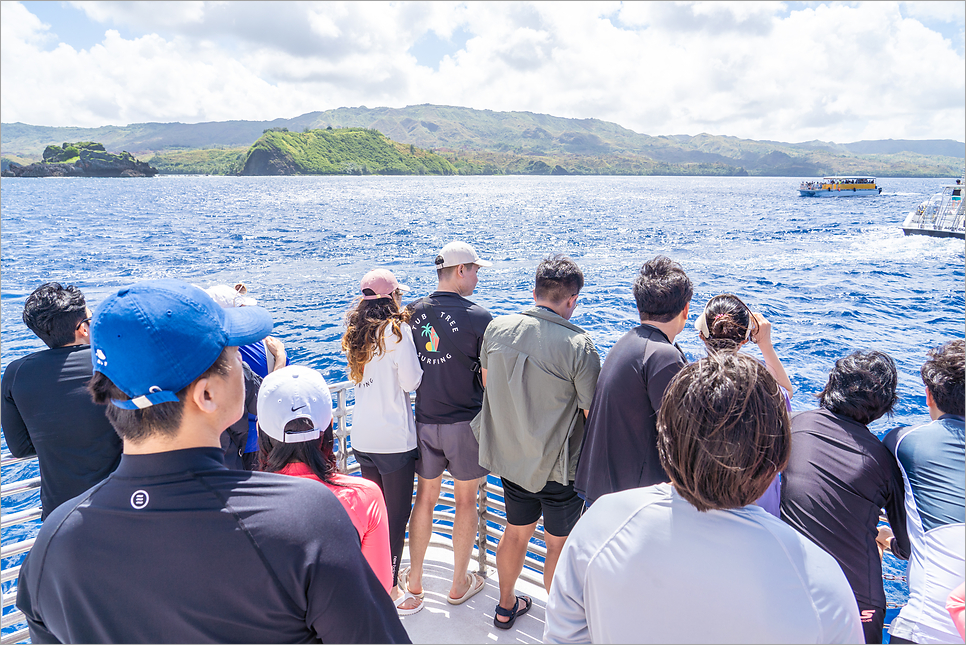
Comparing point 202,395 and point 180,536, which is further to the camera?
point 202,395

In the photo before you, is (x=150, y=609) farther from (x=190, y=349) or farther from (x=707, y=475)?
(x=707, y=475)

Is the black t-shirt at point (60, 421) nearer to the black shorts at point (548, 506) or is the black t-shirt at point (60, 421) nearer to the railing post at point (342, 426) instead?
the railing post at point (342, 426)

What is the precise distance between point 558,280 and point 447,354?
853mm

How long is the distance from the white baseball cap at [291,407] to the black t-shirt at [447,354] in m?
1.44

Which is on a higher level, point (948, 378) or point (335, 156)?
point (335, 156)

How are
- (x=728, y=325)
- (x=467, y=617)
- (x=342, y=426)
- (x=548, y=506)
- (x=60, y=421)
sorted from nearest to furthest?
1. (x=60, y=421)
2. (x=728, y=325)
3. (x=548, y=506)
4. (x=467, y=617)
5. (x=342, y=426)

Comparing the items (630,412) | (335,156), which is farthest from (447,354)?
(335,156)

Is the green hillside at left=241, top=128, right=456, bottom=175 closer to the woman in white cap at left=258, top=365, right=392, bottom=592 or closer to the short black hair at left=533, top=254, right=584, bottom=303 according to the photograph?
the short black hair at left=533, top=254, right=584, bottom=303

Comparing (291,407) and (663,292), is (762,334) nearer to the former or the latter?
(663,292)

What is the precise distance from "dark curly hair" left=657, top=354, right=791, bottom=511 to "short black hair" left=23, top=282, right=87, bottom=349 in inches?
113

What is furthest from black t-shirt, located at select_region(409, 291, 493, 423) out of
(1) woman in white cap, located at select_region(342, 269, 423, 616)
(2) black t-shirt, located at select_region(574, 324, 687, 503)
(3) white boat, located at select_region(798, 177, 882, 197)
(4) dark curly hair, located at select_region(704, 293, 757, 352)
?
(3) white boat, located at select_region(798, 177, 882, 197)

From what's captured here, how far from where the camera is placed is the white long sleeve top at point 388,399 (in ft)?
10.7

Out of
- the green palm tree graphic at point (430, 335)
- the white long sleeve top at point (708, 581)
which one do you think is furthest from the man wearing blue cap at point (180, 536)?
the green palm tree graphic at point (430, 335)

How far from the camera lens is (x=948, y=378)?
222 cm
